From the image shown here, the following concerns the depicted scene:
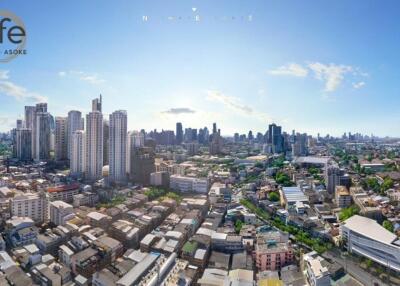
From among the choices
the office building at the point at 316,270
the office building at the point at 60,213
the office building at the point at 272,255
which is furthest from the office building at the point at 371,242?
the office building at the point at 60,213

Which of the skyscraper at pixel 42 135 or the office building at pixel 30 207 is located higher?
the skyscraper at pixel 42 135

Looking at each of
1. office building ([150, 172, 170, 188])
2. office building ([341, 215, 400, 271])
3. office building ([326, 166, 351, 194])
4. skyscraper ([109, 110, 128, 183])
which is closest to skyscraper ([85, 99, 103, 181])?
skyscraper ([109, 110, 128, 183])

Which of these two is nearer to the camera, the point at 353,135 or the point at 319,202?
the point at 319,202

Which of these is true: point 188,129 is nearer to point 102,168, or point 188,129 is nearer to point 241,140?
point 241,140

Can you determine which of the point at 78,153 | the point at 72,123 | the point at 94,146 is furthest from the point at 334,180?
the point at 72,123

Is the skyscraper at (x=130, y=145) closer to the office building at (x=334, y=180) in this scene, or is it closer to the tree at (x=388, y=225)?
the office building at (x=334, y=180)

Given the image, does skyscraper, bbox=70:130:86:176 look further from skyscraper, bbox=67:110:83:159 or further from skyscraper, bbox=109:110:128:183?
skyscraper, bbox=67:110:83:159

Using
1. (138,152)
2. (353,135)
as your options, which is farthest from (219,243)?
(353,135)
